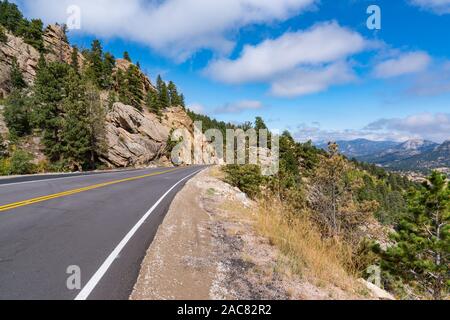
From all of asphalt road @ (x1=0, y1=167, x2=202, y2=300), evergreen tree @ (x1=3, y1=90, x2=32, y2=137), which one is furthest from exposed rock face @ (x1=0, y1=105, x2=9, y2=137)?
asphalt road @ (x1=0, y1=167, x2=202, y2=300)

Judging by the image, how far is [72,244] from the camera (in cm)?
581

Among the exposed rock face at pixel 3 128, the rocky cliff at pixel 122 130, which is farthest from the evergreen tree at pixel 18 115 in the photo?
the rocky cliff at pixel 122 130

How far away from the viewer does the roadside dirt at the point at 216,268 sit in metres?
4.10

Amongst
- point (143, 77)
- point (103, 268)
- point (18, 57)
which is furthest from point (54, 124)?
point (143, 77)

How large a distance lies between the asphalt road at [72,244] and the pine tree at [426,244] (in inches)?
661

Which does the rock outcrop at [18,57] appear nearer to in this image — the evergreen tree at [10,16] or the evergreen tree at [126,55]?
the evergreen tree at [10,16]

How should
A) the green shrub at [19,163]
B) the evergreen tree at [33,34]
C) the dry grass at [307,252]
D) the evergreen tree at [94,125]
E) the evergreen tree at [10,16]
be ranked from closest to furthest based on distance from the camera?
the dry grass at [307,252]
the green shrub at [19,163]
the evergreen tree at [94,125]
the evergreen tree at [33,34]
the evergreen tree at [10,16]

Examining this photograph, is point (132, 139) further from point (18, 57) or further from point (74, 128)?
point (18, 57)

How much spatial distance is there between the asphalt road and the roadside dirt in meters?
0.36

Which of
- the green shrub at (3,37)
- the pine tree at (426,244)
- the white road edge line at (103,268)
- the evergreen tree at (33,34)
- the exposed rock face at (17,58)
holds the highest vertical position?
the evergreen tree at (33,34)

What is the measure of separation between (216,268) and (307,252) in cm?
204

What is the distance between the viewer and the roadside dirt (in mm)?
4102

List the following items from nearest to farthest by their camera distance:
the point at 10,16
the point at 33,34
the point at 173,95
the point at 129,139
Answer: the point at 129,139
the point at 33,34
the point at 10,16
the point at 173,95

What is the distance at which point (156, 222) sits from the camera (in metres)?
8.02
